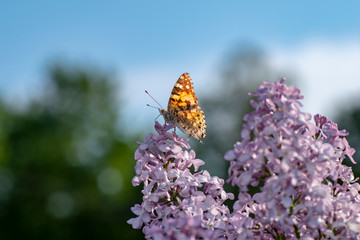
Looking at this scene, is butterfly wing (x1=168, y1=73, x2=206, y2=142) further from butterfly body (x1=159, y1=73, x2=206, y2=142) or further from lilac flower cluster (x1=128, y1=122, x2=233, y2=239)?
lilac flower cluster (x1=128, y1=122, x2=233, y2=239)

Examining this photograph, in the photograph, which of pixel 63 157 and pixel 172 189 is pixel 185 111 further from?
pixel 63 157

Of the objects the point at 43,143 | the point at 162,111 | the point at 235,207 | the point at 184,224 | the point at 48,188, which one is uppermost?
the point at 43,143

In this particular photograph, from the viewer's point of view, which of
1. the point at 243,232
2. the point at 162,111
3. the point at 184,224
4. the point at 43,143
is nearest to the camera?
the point at 184,224

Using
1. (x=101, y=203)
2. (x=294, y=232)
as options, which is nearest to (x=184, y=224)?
(x=294, y=232)

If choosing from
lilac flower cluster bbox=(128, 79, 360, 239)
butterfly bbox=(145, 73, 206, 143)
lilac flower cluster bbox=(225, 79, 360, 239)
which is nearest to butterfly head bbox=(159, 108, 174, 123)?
butterfly bbox=(145, 73, 206, 143)

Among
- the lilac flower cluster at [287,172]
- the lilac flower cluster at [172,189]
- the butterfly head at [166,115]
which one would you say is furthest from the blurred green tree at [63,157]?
the lilac flower cluster at [287,172]

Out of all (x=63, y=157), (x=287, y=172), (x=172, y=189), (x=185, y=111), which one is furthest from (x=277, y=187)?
(x=63, y=157)

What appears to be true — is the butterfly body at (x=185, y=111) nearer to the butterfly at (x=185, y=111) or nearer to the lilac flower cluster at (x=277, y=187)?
the butterfly at (x=185, y=111)

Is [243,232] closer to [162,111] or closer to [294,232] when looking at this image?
[294,232]
